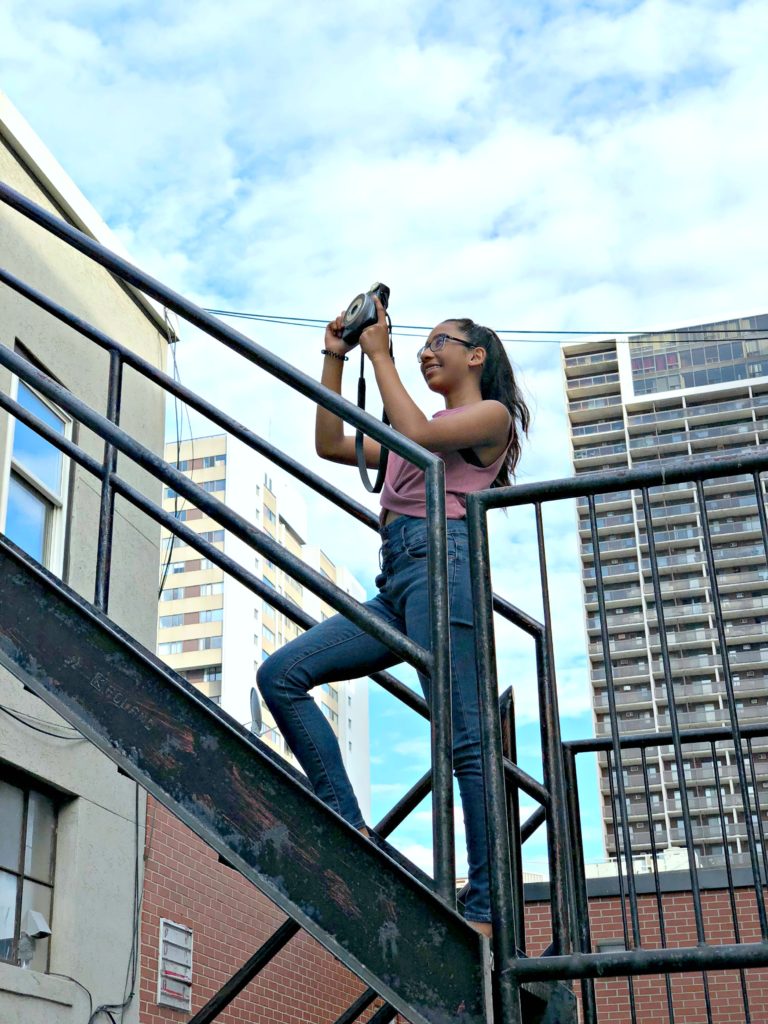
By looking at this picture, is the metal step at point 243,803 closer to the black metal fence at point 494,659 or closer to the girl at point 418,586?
the black metal fence at point 494,659

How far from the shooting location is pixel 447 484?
9.72 ft

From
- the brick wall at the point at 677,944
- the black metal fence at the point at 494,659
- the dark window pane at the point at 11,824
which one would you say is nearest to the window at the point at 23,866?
the dark window pane at the point at 11,824

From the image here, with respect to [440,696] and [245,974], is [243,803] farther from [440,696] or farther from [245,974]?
[245,974]

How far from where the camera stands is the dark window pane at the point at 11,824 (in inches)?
308

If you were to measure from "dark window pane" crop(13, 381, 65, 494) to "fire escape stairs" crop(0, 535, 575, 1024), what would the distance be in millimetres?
6540

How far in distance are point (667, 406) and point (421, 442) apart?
4644 inches

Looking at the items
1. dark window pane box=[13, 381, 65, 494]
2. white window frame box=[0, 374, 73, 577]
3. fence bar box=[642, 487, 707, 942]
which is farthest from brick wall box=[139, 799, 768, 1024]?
fence bar box=[642, 487, 707, 942]

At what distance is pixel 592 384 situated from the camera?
124 meters

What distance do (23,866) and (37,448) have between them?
312 centimetres

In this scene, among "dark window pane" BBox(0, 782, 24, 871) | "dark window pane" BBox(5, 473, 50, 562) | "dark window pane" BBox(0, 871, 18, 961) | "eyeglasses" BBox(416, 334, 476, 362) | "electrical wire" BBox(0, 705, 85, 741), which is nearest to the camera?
"eyeglasses" BBox(416, 334, 476, 362)

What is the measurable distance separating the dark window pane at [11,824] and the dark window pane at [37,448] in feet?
7.89

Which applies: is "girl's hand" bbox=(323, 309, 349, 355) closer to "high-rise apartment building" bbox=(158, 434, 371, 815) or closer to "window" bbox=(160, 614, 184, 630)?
"high-rise apartment building" bbox=(158, 434, 371, 815)

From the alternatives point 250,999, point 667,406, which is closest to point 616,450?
point 667,406

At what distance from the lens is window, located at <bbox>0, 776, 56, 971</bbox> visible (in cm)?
773
